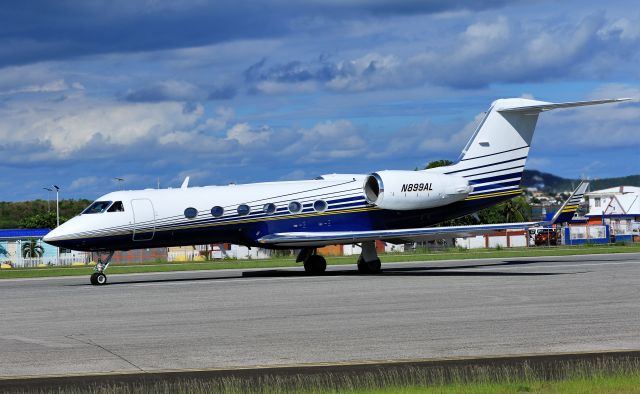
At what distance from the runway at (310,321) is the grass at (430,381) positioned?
133 cm

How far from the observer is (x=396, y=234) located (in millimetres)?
33156

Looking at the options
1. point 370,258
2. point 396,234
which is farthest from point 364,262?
point 396,234

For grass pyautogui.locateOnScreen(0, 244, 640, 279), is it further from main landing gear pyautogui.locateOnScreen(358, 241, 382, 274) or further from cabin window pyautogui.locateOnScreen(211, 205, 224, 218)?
cabin window pyautogui.locateOnScreen(211, 205, 224, 218)

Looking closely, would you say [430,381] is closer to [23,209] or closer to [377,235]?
[377,235]

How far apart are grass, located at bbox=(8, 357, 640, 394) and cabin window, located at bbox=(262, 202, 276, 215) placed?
22428mm

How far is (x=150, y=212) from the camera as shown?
33500 mm

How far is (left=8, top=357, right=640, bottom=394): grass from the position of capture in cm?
1109

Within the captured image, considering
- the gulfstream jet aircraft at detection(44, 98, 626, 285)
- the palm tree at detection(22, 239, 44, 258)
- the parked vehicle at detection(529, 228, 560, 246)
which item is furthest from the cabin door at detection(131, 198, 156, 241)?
the palm tree at detection(22, 239, 44, 258)

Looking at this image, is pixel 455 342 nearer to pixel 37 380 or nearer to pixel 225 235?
pixel 37 380

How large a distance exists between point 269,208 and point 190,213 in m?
3.01

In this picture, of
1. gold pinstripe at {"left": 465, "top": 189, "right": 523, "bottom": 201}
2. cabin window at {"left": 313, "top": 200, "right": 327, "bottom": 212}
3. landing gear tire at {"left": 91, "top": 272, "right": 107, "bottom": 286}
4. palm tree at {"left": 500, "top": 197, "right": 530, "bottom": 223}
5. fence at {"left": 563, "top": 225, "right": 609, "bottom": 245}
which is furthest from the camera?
palm tree at {"left": 500, "top": 197, "right": 530, "bottom": 223}

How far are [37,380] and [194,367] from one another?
2173 millimetres

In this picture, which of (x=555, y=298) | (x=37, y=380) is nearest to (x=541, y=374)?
(x=37, y=380)

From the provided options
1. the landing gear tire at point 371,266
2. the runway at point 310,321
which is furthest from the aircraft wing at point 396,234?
the runway at point 310,321
